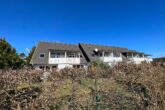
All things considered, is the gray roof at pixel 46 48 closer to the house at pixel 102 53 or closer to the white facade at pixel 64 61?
the white facade at pixel 64 61

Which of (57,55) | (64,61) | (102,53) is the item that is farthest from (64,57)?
(102,53)

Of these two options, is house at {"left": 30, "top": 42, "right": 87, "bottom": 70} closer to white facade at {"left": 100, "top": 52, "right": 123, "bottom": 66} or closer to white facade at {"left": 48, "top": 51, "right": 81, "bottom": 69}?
white facade at {"left": 48, "top": 51, "right": 81, "bottom": 69}

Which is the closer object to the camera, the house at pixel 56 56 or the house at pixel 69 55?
the house at pixel 56 56

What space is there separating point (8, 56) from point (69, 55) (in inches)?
550

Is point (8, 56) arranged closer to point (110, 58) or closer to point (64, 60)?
point (64, 60)

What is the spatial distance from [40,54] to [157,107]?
28.2 m

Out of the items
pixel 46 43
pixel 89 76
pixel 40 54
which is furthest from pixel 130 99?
pixel 46 43

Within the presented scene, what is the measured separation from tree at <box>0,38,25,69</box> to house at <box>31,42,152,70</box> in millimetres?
4831

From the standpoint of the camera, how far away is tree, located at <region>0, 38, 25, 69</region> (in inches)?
891

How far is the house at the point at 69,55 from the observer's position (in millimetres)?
31000

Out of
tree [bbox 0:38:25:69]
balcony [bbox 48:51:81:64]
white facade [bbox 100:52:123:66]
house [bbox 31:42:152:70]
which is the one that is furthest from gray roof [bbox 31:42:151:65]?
tree [bbox 0:38:25:69]

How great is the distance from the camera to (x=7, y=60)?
23109 mm

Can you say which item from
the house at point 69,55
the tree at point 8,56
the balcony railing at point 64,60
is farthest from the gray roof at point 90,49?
the tree at point 8,56

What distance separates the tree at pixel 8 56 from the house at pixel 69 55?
4831 millimetres
